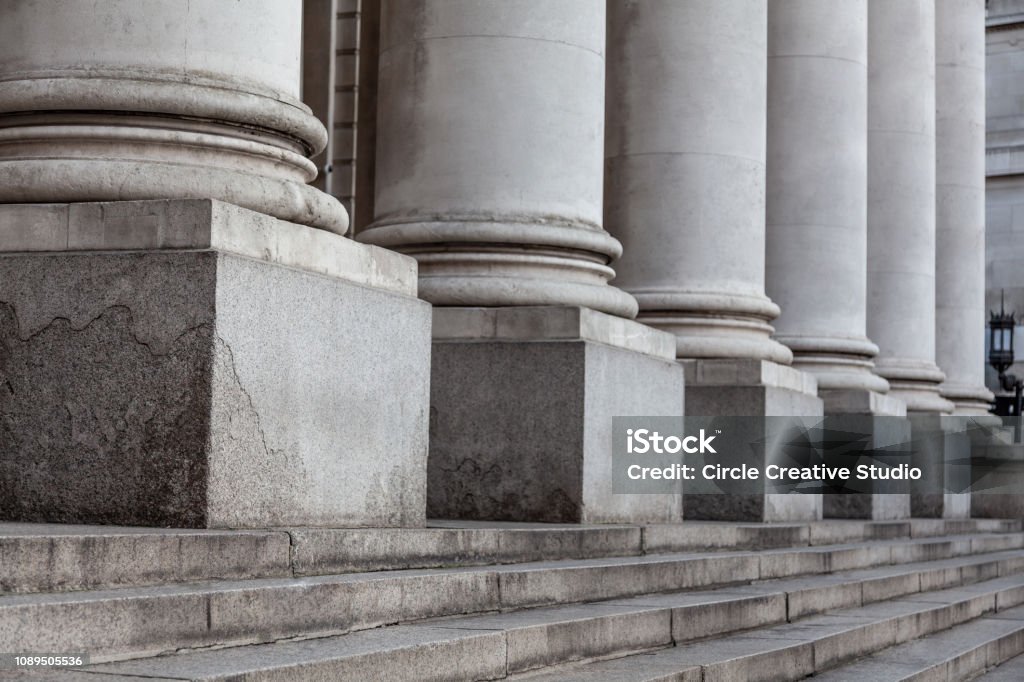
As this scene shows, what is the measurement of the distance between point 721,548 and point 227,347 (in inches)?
447

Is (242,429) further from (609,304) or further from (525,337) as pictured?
(609,304)

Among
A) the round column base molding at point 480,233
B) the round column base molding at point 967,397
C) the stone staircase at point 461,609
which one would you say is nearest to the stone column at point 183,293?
the stone staircase at point 461,609

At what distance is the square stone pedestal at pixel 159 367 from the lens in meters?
14.0

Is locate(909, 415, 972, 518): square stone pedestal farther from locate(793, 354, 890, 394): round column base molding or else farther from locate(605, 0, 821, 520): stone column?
locate(605, 0, 821, 520): stone column

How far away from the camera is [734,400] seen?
2994 cm

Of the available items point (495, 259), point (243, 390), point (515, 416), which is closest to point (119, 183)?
point (243, 390)

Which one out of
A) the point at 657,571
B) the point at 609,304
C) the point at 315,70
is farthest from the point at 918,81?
the point at 657,571

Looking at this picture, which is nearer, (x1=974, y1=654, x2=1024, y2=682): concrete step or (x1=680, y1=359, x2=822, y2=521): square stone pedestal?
(x1=974, y1=654, x2=1024, y2=682): concrete step

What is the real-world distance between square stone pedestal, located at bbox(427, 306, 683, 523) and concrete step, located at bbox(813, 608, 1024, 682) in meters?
4.57

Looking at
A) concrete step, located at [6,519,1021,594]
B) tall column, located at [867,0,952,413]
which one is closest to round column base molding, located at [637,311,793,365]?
concrete step, located at [6,519,1021,594]

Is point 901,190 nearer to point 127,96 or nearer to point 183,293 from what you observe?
point 127,96

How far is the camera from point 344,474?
15906mm

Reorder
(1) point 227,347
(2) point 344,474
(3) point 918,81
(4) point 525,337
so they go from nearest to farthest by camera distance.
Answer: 1. (1) point 227,347
2. (2) point 344,474
3. (4) point 525,337
4. (3) point 918,81

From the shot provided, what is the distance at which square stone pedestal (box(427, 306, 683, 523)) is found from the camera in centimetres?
2167
